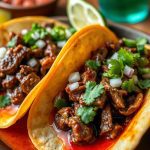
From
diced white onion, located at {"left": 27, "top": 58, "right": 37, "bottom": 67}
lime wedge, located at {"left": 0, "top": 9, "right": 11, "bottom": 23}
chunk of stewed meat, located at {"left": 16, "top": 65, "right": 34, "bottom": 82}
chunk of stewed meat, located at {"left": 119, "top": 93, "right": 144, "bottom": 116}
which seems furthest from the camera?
lime wedge, located at {"left": 0, "top": 9, "right": 11, "bottom": 23}

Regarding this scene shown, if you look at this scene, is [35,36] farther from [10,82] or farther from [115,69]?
[115,69]

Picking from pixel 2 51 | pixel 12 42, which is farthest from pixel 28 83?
pixel 12 42

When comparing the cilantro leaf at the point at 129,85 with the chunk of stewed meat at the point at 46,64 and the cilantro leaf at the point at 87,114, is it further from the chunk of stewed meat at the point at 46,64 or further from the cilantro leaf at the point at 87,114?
the chunk of stewed meat at the point at 46,64

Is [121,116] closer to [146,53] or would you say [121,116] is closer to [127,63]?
[127,63]

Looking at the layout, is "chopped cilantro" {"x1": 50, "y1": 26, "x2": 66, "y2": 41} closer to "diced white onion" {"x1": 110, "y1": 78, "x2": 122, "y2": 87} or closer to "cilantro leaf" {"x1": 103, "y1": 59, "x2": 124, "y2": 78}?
"cilantro leaf" {"x1": 103, "y1": 59, "x2": 124, "y2": 78}

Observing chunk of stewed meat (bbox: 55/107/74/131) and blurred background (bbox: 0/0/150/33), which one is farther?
blurred background (bbox: 0/0/150/33)

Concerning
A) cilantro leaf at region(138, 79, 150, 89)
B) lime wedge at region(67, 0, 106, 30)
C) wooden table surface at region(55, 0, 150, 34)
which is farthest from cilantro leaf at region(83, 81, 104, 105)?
wooden table surface at region(55, 0, 150, 34)

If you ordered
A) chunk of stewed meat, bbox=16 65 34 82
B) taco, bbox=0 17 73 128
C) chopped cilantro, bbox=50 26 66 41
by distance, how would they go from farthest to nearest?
chopped cilantro, bbox=50 26 66 41
chunk of stewed meat, bbox=16 65 34 82
taco, bbox=0 17 73 128

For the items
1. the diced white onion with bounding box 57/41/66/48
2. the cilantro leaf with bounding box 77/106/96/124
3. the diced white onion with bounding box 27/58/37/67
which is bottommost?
the cilantro leaf with bounding box 77/106/96/124
